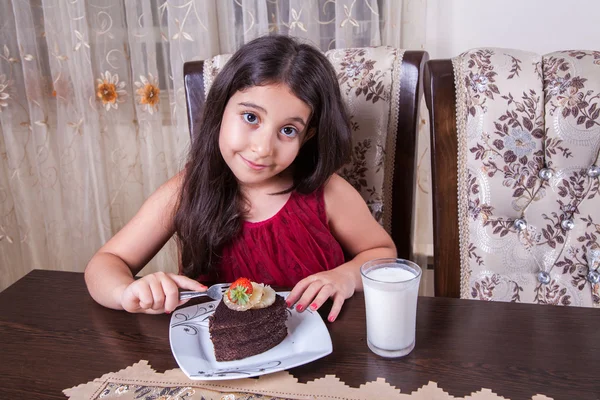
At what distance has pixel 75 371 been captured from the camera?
2.33 ft

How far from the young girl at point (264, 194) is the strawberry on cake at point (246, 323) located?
18cm

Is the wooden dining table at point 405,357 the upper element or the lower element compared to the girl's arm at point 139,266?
lower

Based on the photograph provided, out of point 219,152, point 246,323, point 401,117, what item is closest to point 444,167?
point 401,117

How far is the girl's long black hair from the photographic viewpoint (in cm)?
101

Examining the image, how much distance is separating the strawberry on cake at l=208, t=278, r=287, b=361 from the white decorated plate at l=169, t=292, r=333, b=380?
0.01m

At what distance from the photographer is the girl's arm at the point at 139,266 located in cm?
83

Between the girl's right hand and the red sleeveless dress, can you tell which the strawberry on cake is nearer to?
the girl's right hand

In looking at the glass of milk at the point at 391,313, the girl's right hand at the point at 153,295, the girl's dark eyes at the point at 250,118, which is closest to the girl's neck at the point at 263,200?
the girl's dark eyes at the point at 250,118

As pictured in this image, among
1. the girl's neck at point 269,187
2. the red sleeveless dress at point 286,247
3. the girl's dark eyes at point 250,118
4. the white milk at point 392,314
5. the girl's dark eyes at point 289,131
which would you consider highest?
the girl's dark eyes at point 250,118

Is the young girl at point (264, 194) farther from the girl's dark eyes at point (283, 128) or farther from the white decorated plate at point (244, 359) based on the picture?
the white decorated plate at point (244, 359)

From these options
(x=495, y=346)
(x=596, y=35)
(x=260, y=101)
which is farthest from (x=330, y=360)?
(x=596, y=35)

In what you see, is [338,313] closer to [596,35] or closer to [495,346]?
[495,346]

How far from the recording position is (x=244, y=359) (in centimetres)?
73

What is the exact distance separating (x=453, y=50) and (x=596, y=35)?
42 cm
